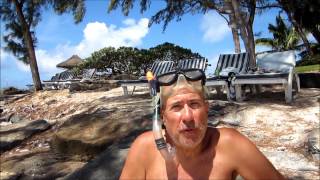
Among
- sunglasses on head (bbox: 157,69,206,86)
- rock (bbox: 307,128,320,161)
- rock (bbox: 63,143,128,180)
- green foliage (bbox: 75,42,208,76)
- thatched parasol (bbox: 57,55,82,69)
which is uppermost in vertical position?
thatched parasol (bbox: 57,55,82,69)

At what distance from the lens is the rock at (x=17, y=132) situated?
835 centimetres

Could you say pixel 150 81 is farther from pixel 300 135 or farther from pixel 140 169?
pixel 300 135

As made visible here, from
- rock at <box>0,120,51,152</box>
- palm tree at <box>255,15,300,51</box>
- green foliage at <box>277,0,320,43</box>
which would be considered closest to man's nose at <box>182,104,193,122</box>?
rock at <box>0,120,51,152</box>

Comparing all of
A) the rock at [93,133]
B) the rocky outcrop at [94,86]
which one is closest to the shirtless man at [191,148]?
the rock at [93,133]

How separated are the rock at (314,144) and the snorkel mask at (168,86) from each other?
157 inches

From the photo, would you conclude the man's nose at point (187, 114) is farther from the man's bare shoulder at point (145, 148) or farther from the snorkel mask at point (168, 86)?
the man's bare shoulder at point (145, 148)

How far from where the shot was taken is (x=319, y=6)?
2719cm

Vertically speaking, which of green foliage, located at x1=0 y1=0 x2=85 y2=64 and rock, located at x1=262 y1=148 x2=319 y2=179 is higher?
green foliage, located at x1=0 y1=0 x2=85 y2=64

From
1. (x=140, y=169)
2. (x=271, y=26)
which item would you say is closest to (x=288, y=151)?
(x=140, y=169)

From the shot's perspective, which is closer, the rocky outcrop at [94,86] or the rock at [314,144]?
the rock at [314,144]

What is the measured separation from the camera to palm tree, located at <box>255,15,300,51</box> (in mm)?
40469

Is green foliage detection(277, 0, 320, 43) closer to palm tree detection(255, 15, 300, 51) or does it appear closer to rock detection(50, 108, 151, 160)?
palm tree detection(255, 15, 300, 51)

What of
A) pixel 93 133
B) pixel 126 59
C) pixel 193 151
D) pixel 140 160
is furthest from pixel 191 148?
pixel 126 59

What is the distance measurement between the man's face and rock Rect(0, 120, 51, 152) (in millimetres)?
6894
